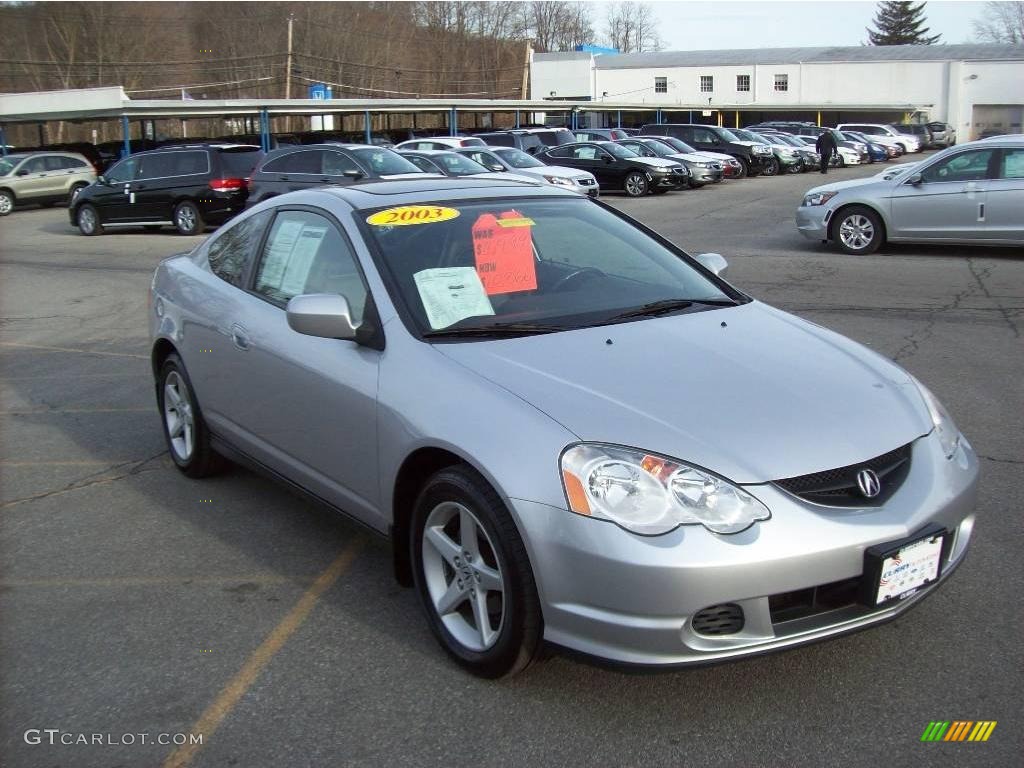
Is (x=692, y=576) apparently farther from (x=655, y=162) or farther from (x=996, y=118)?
(x=996, y=118)

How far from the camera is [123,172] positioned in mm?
20781

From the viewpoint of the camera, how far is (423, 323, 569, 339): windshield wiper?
145 inches

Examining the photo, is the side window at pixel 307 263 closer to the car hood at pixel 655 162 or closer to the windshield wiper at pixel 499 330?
the windshield wiper at pixel 499 330

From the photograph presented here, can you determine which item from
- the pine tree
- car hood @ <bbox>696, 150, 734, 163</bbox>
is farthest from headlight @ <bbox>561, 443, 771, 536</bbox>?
the pine tree

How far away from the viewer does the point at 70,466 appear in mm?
5848

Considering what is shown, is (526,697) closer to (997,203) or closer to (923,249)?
(997,203)

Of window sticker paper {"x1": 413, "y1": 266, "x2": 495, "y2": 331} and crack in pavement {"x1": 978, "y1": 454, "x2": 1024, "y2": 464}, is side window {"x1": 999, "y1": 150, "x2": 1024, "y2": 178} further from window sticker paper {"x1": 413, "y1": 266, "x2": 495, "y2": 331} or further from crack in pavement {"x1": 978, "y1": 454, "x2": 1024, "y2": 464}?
window sticker paper {"x1": 413, "y1": 266, "x2": 495, "y2": 331}

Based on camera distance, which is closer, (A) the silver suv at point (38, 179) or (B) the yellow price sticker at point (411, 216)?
(B) the yellow price sticker at point (411, 216)

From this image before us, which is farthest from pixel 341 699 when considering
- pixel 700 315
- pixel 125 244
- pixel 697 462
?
pixel 125 244

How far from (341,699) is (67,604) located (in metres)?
1.47

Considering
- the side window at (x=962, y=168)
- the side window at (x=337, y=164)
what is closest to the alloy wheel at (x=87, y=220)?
the side window at (x=337, y=164)

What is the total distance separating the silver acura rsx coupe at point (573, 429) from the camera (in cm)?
286

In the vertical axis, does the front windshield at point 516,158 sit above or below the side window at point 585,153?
below

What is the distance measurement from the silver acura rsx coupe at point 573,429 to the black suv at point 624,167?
21868 mm
